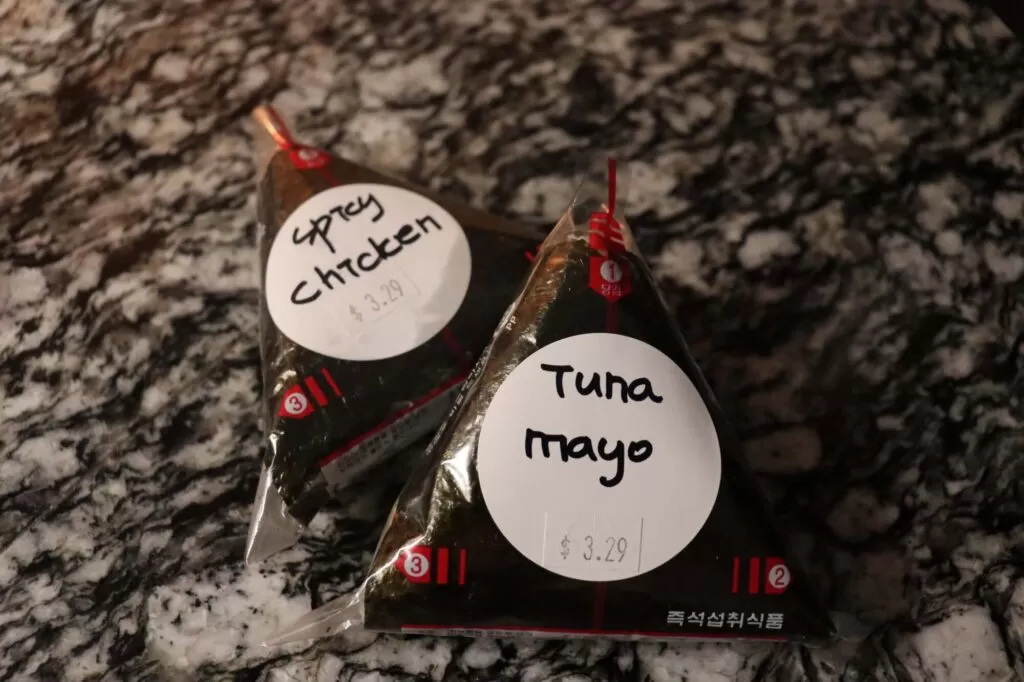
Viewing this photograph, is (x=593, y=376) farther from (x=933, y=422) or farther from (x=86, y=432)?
(x=86, y=432)

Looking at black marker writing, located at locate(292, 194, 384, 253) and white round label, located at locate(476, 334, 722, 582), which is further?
black marker writing, located at locate(292, 194, 384, 253)

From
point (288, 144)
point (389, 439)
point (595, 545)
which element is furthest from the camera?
point (288, 144)

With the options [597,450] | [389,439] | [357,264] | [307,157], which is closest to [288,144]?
[307,157]

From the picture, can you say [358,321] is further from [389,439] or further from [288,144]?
[288,144]

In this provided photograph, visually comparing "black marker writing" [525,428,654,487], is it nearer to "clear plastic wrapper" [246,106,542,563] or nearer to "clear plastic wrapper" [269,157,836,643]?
"clear plastic wrapper" [269,157,836,643]

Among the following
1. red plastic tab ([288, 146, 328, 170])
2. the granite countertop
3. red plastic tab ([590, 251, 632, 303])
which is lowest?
the granite countertop

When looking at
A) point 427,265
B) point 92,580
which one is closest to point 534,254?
point 427,265

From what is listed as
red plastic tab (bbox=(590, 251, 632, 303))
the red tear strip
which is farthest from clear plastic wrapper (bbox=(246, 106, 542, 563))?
red plastic tab (bbox=(590, 251, 632, 303))
